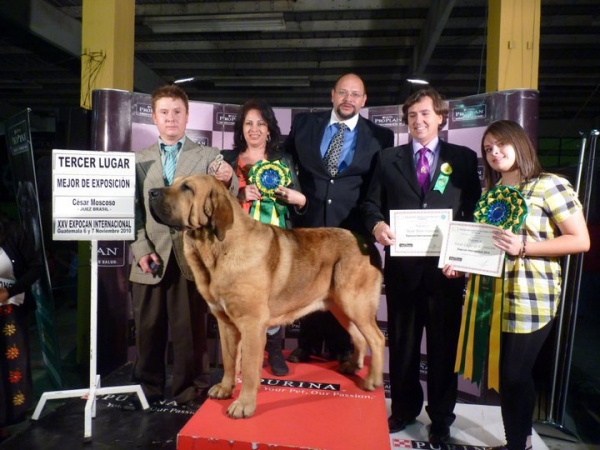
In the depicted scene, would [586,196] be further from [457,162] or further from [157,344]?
[157,344]

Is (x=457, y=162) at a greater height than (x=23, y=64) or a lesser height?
lesser

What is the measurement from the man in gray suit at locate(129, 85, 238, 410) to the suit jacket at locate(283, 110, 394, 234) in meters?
0.67

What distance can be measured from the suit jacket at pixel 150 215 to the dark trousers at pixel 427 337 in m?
1.58

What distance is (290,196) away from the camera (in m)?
3.48

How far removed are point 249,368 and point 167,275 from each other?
1.32 metres

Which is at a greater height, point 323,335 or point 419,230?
point 419,230

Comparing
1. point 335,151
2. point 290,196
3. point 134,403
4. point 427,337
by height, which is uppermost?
point 335,151

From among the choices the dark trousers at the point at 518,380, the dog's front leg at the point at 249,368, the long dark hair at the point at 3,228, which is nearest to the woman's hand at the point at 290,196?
the dog's front leg at the point at 249,368

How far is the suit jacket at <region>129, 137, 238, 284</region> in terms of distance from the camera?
3578 millimetres

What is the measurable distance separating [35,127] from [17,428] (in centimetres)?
1681

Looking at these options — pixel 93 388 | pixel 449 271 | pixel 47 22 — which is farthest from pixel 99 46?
pixel 449 271

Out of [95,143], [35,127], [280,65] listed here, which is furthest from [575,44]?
[35,127]

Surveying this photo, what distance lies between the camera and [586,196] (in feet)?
14.1

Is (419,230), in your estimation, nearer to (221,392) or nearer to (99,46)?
(221,392)
